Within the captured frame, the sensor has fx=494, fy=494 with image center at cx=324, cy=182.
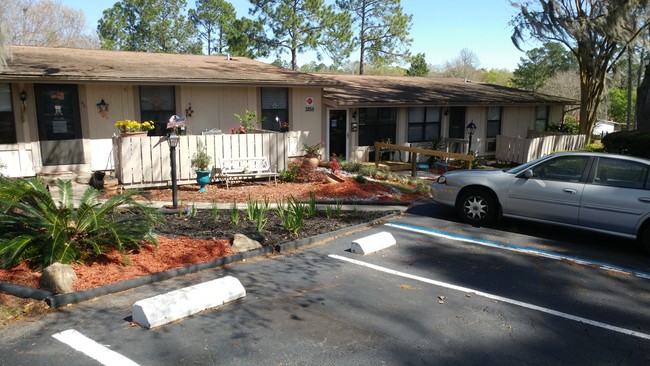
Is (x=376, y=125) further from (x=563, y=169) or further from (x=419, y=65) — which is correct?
(x=419, y=65)

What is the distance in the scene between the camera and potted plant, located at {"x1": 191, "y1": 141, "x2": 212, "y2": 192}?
11.6m

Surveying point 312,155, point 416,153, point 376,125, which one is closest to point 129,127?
point 312,155

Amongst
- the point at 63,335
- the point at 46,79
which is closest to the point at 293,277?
the point at 63,335

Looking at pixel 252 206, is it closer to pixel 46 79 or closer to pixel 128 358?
pixel 128 358

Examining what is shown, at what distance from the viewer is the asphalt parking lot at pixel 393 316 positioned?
4.28m

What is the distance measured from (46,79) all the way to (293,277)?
8.77 m

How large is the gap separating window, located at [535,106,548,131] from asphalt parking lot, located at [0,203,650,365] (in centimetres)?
1684

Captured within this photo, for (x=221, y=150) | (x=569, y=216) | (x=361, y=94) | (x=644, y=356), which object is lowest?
(x=644, y=356)

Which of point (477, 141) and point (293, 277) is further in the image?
point (477, 141)

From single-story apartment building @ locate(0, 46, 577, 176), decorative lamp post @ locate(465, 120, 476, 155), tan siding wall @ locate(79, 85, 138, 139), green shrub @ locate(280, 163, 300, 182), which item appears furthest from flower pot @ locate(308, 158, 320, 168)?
decorative lamp post @ locate(465, 120, 476, 155)

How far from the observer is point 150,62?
15.2 meters

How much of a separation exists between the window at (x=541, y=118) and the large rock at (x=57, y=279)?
22139mm

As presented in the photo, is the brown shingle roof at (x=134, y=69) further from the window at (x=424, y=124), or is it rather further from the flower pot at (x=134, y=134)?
the window at (x=424, y=124)

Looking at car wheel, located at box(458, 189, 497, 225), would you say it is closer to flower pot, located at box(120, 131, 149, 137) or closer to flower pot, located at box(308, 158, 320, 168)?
flower pot, located at box(308, 158, 320, 168)
